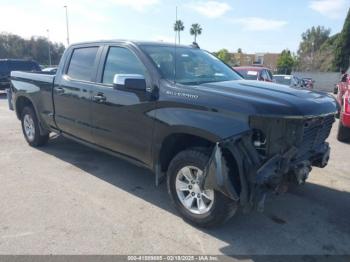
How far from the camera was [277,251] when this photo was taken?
138 inches

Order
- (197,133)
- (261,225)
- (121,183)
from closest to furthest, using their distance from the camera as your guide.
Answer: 1. (197,133)
2. (261,225)
3. (121,183)

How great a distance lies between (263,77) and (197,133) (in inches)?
341

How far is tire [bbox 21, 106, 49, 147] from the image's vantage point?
6.90 m

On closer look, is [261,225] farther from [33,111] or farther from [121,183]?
[33,111]

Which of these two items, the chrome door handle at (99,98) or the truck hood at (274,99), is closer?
the truck hood at (274,99)

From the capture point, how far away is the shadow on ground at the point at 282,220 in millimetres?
3594

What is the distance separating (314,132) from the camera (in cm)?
390

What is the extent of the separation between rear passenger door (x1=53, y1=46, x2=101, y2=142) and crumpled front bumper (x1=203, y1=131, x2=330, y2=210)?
93.1 inches

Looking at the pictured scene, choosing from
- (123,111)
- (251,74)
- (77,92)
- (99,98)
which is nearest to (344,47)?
(251,74)

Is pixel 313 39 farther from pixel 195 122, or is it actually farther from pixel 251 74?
pixel 195 122

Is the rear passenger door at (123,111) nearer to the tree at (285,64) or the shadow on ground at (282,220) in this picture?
the shadow on ground at (282,220)

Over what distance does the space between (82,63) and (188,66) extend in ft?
5.77

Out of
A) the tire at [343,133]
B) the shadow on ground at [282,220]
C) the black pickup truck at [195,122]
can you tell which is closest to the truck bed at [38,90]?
the black pickup truck at [195,122]

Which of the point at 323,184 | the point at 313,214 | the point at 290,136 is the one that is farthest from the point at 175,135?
the point at 323,184
